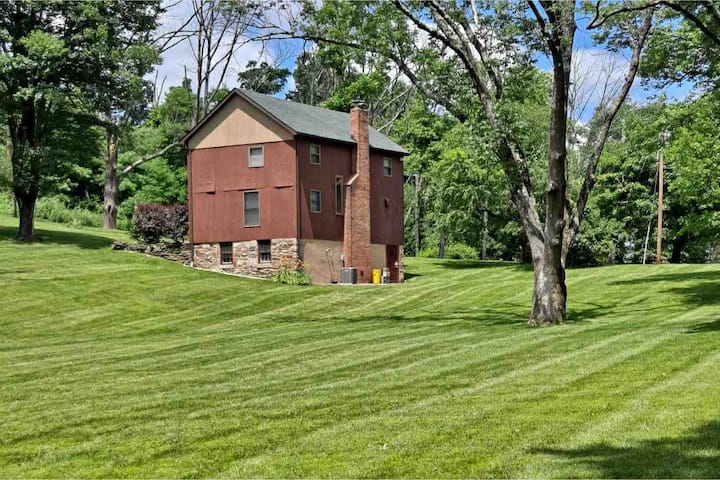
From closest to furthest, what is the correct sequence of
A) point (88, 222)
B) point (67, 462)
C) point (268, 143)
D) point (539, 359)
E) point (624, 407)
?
point (67, 462) < point (624, 407) < point (539, 359) < point (268, 143) < point (88, 222)

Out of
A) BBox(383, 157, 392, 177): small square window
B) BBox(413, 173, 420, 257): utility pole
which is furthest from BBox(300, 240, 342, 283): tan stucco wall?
BBox(413, 173, 420, 257): utility pole

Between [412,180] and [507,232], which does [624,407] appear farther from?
[412,180]

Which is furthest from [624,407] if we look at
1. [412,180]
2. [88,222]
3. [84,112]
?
[412,180]

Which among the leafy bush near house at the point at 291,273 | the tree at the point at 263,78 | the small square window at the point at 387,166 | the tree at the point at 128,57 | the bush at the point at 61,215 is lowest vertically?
the leafy bush near house at the point at 291,273

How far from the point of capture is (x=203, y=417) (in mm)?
9438

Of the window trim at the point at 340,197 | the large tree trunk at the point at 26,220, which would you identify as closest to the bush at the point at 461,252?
the window trim at the point at 340,197

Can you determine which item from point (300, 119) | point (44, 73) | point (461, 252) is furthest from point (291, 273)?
point (461, 252)

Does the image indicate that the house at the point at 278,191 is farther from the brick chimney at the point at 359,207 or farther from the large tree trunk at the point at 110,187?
the large tree trunk at the point at 110,187

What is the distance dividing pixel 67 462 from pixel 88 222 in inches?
1859

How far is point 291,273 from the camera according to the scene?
36.0m

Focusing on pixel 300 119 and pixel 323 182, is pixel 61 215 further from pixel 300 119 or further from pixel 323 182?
pixel 323 182

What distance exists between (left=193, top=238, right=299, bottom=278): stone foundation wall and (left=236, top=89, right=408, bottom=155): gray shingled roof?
4.90 metres

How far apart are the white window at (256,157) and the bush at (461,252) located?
1093 inches

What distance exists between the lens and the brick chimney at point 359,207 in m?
39.0
